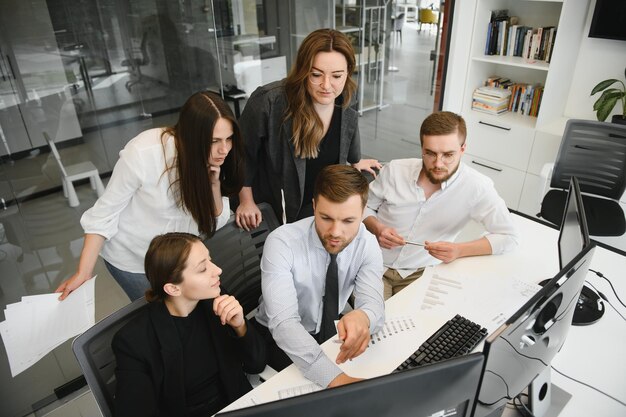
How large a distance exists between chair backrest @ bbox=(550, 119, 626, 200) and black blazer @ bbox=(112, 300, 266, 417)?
2.44m

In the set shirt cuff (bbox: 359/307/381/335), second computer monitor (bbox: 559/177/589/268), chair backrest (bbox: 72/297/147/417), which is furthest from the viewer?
shirt cuff (bbox: 359/307/381/335)

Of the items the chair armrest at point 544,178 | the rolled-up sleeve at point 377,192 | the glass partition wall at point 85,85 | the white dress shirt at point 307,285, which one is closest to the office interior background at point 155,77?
the glass partition wall at point 85,85

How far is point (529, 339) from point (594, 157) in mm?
2255

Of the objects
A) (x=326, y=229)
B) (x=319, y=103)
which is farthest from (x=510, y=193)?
(x=326, y=229)

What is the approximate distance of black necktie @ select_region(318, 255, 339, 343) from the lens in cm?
163

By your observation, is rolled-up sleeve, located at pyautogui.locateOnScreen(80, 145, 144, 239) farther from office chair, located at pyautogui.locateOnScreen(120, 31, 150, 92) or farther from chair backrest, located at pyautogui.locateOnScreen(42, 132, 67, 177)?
office chair, located at pyautogui.locateOnScreen(120, 31, 150, 92)

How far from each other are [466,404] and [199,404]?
0.87 metres

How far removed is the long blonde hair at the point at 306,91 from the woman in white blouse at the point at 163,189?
377 mm

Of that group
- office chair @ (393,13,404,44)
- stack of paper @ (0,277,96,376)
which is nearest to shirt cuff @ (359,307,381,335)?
stack of paper @ (0,277,96,376)

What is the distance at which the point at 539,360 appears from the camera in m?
1.24

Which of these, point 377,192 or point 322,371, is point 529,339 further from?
point 377,192

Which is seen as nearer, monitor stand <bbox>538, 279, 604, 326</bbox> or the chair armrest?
monitor stand <bbox>538, 279, 604, 326</bbox>

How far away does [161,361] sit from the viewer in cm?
135

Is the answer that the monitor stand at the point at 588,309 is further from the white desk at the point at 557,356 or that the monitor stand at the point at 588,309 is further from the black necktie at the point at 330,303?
the black necktie at the point at 330,303
